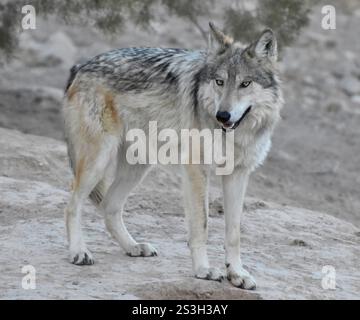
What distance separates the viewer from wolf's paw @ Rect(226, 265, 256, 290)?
646 cm

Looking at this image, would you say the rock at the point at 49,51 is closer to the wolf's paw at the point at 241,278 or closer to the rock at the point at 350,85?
the rock at the point at 350,85

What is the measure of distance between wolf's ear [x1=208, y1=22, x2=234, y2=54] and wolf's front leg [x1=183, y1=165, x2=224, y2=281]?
35.0 inches

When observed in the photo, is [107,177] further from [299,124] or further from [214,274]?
[299,124]

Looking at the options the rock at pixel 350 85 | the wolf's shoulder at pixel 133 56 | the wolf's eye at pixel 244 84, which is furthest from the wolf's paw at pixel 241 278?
the rock at pixel 350 85

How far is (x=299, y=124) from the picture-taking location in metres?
15.7

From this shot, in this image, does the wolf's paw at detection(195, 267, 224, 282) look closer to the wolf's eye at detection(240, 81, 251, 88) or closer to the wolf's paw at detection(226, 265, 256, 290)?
the wolf's paw at detection(226, 265, 256, 290)

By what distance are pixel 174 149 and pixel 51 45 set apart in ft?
36.6

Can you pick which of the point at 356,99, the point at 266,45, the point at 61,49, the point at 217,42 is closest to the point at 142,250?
the point at 217,42

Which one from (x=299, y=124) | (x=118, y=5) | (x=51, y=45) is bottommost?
(x=299, y=124)

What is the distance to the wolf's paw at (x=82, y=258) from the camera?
271 inches

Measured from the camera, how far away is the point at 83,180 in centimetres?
710

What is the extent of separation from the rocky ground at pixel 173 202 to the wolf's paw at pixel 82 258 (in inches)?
3.0

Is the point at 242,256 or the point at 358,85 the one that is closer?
the point at 242,256
